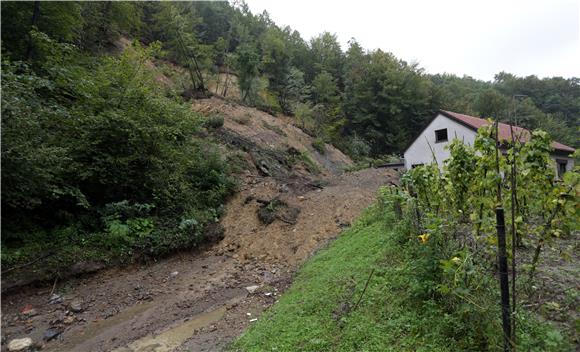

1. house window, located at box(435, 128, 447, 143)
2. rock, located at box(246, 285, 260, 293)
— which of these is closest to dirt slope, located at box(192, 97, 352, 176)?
house window, located at box(435, 128, 447, 143)

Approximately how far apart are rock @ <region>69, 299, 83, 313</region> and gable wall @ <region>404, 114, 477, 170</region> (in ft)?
45.9

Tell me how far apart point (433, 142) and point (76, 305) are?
1560 cm

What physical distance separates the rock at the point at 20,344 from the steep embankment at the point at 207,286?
0.42 ft

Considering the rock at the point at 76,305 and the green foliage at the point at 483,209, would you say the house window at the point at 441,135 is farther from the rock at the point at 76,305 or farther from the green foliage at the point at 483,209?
the rock at the point at 76,305

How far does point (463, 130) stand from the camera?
13516 millimetres

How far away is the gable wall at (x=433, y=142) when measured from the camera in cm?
1362

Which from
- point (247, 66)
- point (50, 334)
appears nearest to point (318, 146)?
point (247, 66)

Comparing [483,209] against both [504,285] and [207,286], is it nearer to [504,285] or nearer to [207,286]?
[504,285]

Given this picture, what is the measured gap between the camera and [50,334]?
14.9ft

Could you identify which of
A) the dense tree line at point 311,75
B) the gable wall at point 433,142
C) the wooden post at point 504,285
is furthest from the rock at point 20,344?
the dense tree line at point 311,75

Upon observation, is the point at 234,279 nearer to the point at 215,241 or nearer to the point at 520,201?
the point at 215,241

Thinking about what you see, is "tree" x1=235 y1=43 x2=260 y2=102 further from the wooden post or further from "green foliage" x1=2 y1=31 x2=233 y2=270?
the wooden post

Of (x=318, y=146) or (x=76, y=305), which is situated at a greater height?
(x=318, y=146)

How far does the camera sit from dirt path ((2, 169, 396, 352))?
14.7 ft
